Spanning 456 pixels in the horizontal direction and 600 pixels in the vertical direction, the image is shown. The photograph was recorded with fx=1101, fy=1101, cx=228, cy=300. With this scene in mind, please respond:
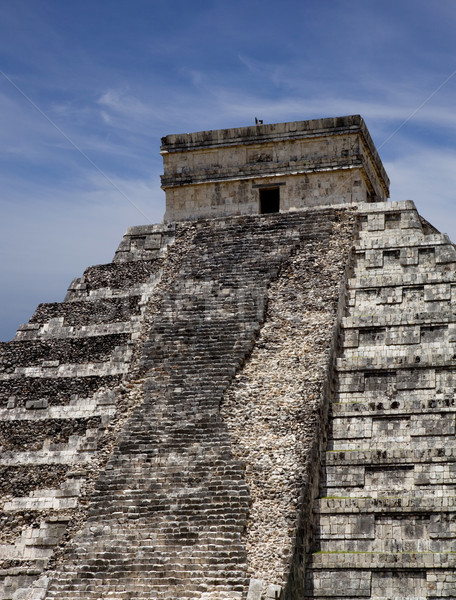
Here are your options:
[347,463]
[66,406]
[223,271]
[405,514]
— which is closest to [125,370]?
[66,406]

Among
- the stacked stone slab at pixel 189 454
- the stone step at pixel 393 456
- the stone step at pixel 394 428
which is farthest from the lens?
the stone step at pixel 394 428

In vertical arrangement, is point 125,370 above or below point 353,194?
below

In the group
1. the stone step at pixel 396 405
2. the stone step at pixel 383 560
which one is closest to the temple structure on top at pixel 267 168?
the stone step at pixel 396 405

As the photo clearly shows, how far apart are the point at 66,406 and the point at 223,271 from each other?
3.82 meters

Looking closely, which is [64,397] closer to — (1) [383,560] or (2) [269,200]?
(2) [269,200]

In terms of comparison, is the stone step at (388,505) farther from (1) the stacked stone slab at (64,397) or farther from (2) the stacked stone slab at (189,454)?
(1) the stacked stone slab at (64,397)

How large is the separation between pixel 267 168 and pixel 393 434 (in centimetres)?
727

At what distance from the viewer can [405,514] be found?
16.2m

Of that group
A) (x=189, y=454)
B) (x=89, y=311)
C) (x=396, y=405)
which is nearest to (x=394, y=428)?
(x=396, y=405)

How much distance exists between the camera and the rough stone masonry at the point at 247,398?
15594mm

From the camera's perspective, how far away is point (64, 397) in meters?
19.2

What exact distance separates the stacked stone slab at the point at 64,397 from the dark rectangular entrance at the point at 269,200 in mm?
1995

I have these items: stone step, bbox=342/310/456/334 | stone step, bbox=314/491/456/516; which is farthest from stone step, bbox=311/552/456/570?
stone step, bbox=342/310/456/334

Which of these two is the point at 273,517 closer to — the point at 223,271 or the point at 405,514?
the point at 405,514
